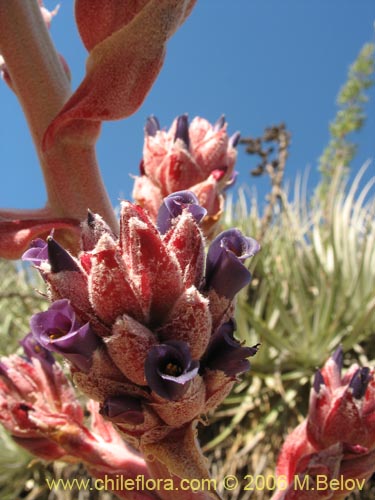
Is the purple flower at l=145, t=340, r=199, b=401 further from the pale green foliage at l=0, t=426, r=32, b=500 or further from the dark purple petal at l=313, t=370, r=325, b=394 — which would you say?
the pale green foliage at l=0, t=426, r=32, b=500

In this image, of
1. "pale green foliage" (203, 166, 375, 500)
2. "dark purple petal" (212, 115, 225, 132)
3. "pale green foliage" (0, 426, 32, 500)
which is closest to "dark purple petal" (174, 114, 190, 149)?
"dark purple petal" (212, 115, 225, 132)

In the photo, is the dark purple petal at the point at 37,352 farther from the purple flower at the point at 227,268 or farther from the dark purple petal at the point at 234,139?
the dark purple petal at the point at 234,139

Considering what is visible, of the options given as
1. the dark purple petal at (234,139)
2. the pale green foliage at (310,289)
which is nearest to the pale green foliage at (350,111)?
the pale green foliage at (310,289)

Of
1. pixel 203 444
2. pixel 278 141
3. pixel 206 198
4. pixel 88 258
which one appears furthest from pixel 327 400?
pixel 278 141

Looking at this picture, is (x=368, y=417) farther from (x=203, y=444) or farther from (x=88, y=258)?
(x=203, y=444)

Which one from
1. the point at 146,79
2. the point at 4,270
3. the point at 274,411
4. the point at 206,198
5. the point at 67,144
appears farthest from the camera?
the point at 4,270

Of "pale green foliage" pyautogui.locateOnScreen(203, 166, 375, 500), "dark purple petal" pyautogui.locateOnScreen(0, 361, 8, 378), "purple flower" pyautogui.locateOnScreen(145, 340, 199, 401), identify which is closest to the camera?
"purple flower" pyautogui.locateOnScreen(145, 340, 199, 401)

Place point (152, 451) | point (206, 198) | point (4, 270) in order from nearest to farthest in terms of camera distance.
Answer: point (152, 451), point (206, 198), point (4, 270)

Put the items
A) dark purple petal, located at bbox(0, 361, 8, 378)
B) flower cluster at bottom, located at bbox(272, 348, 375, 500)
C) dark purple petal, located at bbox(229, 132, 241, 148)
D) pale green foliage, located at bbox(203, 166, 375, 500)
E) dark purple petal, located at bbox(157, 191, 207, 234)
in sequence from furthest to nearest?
pale green foliage, located at bbox(203, 166, 375, 500) → dark purple petal, located at bbox(229, 132, 241, 148) → dark purple petal, located at bbox(0, 361, 8, 378) → flower cluster at bottom, located at bbox(272, 348, 375, 500) → dark purple petal, located at bbox(157, 191, 207, 234)
